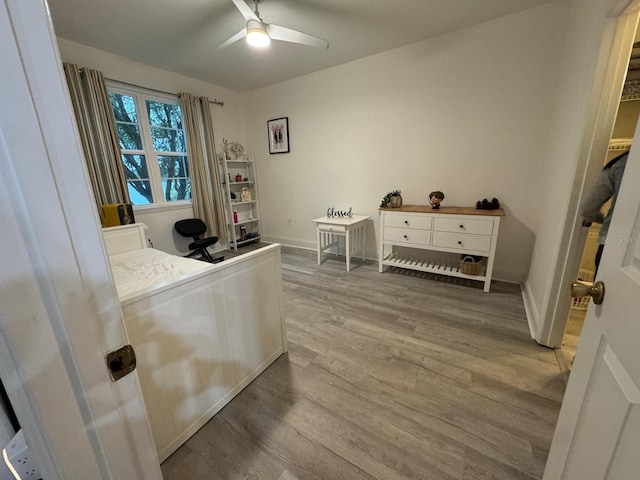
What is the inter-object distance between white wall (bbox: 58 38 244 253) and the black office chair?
183 mm

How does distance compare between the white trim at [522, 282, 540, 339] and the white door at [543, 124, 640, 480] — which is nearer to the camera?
the white door at [543, 124, 640, 480]

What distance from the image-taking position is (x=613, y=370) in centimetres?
58

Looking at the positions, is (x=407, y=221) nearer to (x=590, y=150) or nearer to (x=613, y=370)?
(x=590, y=150)

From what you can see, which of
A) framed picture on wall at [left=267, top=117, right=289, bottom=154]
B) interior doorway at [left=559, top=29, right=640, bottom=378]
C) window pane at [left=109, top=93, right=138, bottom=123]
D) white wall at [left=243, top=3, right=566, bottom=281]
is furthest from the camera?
framed picture on wall at [left=267, top=117, right=289, bottom=154]

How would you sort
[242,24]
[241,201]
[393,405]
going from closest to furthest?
[393,405] < [242,24] < [241,201]

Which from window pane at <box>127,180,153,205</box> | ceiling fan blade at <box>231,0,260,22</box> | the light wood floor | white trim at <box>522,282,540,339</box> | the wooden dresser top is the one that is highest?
ceiling fan blade at <box>231,0,260,22</box>

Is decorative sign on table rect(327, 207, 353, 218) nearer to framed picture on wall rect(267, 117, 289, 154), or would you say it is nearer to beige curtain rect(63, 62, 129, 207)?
framed picture on wall rect(267, 117, 289, 154)

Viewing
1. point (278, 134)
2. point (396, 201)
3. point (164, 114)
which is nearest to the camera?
point (396, 201)

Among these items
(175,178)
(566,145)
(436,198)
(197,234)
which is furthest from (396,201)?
(175,178)

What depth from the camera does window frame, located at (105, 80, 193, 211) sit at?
3.13 m

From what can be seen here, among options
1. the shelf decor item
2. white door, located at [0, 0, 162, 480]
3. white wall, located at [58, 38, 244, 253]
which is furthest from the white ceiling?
white door, located at [0, 0, 162, 480]

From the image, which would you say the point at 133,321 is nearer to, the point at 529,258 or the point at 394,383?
the point at 394,383

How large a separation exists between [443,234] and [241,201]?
321 centimetres

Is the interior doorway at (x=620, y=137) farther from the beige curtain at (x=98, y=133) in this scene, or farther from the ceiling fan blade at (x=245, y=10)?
the beige curtain at (x=98, y=133)
